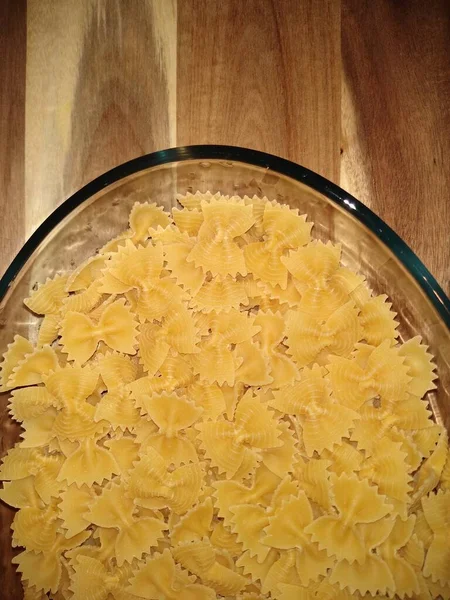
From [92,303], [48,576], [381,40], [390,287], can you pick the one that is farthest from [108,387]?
[381,40]

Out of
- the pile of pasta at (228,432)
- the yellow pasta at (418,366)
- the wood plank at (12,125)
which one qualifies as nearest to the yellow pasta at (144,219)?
the pile of pasta at (228,432)

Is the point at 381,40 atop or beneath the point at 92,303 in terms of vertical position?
atop

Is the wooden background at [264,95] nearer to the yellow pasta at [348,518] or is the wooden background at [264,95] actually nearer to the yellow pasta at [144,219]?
the yellow pasta at [144,219]

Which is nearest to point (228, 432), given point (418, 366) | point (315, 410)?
point (315, 410)

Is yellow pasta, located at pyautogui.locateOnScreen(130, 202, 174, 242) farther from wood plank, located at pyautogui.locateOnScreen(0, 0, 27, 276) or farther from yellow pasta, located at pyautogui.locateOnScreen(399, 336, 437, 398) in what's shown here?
yellow pasta, located at pyautogui.locateOnScreen(399, 336, 437, 398)

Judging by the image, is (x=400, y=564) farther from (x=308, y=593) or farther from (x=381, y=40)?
(x=381, y=40)

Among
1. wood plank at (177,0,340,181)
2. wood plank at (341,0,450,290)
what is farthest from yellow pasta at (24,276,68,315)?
wood plank at (341,0,450,290)
